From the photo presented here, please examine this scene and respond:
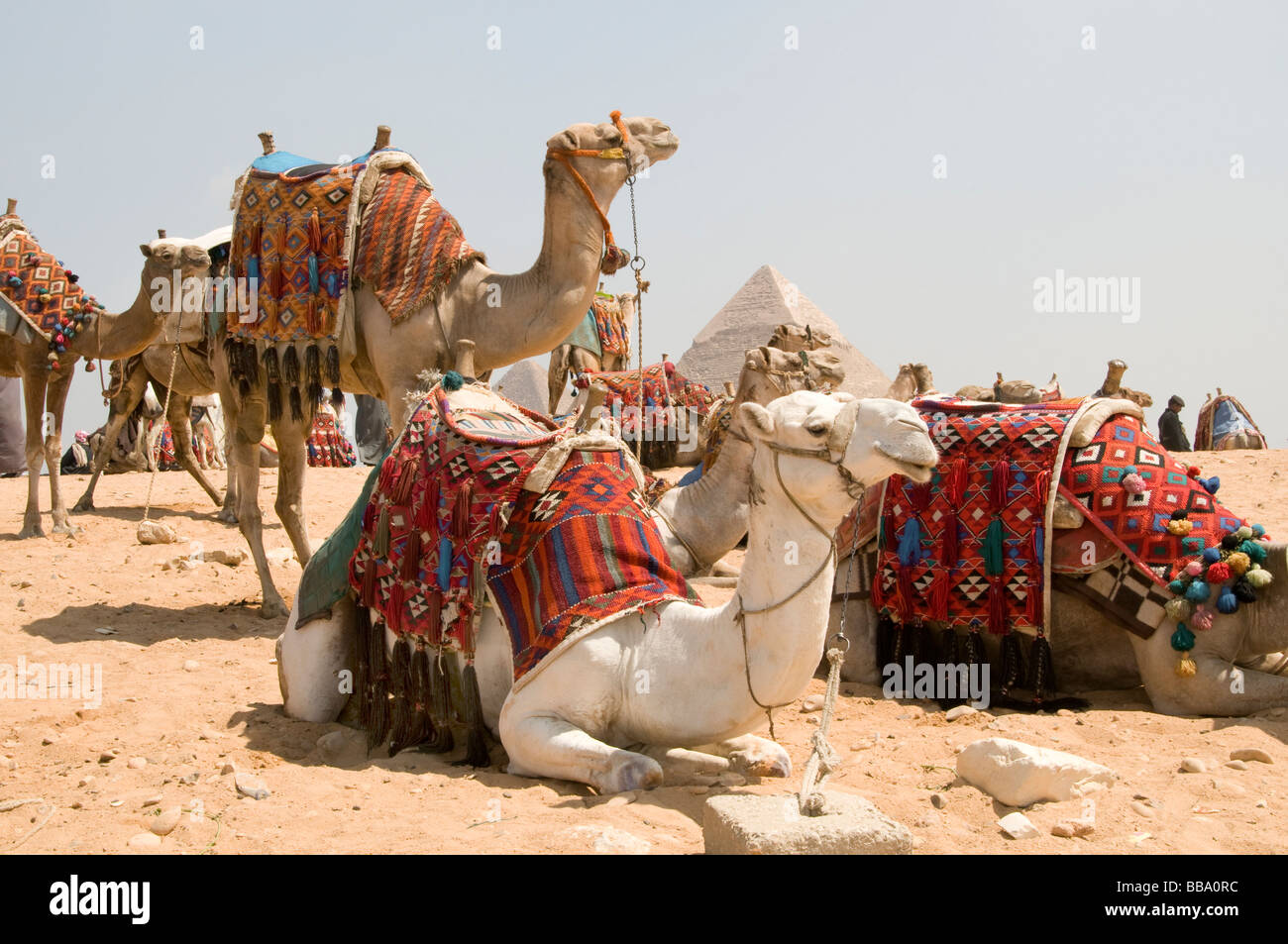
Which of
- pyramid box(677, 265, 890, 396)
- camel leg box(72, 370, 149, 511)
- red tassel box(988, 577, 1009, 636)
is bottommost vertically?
red tassel box(988, 577, 1009, 636)

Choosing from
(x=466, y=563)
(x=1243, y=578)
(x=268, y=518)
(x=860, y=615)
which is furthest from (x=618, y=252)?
(x=268, y=518)

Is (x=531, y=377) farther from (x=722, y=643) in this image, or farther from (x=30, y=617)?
(x=722, y=643)

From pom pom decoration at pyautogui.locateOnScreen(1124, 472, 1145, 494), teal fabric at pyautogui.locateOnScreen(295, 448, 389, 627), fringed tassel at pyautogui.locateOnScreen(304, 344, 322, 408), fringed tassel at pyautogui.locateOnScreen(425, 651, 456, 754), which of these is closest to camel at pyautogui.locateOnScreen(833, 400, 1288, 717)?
pom pom decoration at pyautogui.locateOnScreen(1124, 472, 1145, 494)

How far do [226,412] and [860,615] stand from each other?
4.73 metres

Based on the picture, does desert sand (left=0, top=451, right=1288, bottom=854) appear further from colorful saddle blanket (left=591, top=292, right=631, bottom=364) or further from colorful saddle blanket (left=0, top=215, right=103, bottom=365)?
colorful saddle blanket (left=591, top=292, right=631, bottom=364)

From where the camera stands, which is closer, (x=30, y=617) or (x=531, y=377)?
(x=30, y=617)

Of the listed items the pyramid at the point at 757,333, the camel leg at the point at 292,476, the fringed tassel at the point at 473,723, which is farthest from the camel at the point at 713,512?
the pyramid at the point at 757,333

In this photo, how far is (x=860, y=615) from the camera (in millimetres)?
7070

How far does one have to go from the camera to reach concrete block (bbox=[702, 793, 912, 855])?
368 cm

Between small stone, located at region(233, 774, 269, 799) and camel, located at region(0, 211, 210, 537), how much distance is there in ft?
19.0

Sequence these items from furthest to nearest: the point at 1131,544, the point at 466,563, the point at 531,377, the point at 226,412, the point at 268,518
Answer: the point at 531,377 → the point at 268,518 → the point at 226,412 → the point at 1131,544 → the point at 466,563

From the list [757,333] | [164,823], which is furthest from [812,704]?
[757,333]

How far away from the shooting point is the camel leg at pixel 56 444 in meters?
11.0

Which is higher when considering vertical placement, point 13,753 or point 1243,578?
point 1243,578
